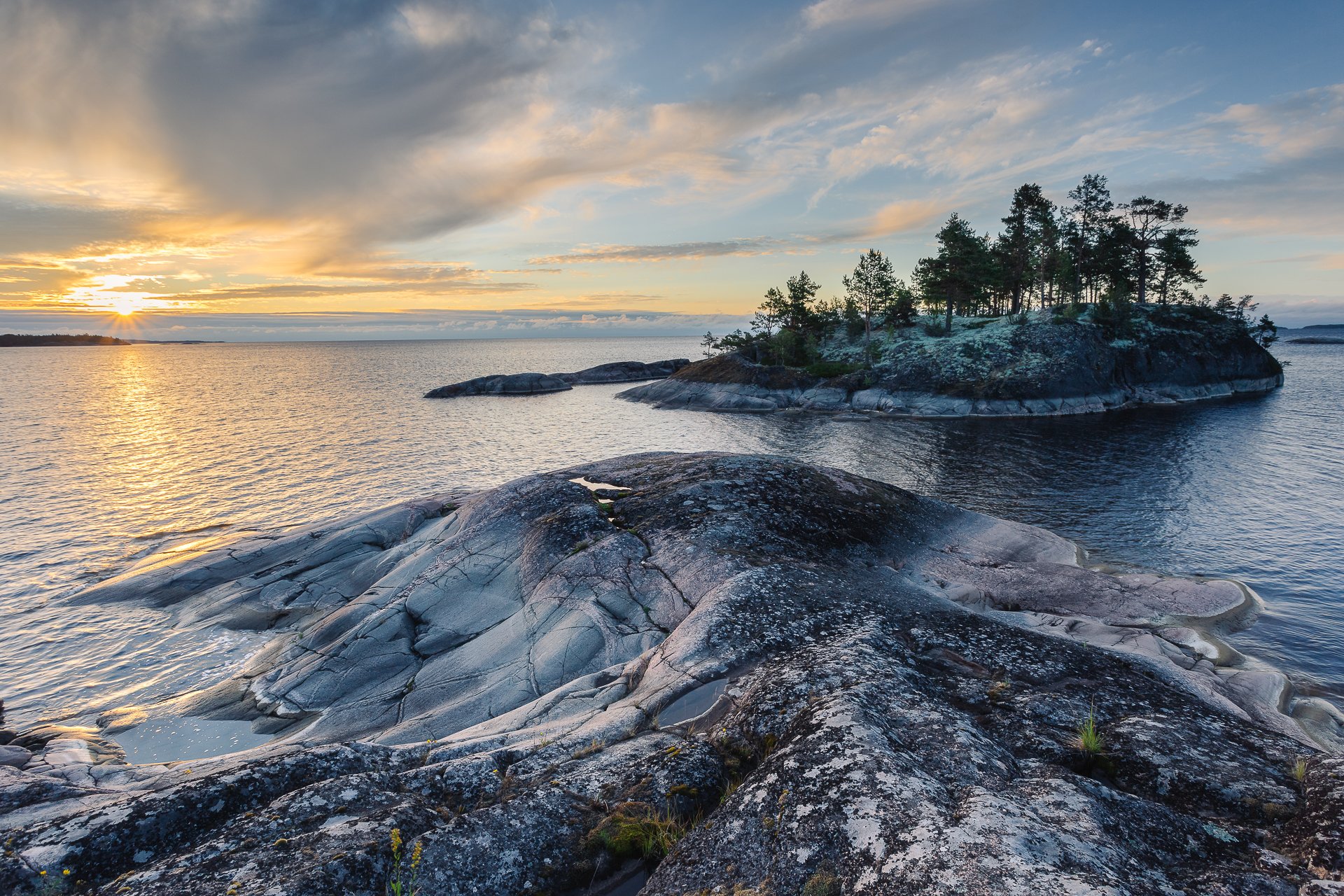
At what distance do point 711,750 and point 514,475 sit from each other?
41.3m

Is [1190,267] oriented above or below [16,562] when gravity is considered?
above

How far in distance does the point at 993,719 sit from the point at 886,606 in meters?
4.88

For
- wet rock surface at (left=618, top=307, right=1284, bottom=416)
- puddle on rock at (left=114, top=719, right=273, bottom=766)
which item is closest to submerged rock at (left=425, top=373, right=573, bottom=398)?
wet rock surface at (left=618, top=307, right=1284, bottom=416)

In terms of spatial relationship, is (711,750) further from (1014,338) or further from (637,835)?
(1014,338)

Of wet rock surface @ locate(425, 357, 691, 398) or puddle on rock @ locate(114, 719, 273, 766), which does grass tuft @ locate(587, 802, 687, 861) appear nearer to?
puddle on rock @ locate(114, 719, 273, 766)

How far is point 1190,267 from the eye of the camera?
95062 millimetres

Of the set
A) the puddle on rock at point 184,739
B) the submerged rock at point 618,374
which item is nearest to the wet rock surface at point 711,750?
the puddle on rock at point 184,739

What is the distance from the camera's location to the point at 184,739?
1670cm

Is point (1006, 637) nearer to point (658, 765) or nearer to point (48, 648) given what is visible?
point (658, 765)

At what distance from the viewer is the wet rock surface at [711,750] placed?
541 centimetres

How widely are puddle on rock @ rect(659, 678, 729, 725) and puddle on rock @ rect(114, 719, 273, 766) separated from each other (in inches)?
526

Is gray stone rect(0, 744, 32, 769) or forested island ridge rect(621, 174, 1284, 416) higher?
forested island ridge rect(621, 174, 1284, 416)

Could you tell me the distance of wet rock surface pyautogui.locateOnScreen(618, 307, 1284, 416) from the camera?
2884 inches

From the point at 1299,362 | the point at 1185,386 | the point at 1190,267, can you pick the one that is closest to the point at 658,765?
the point at 1185,386
